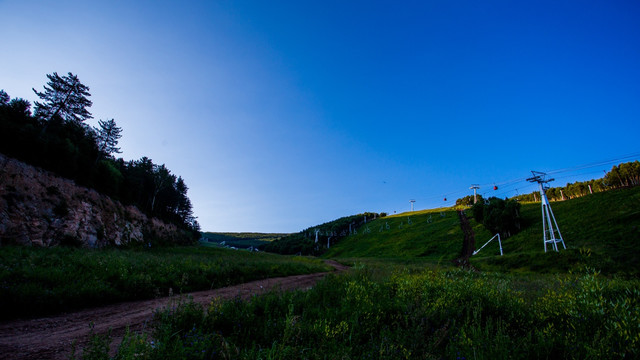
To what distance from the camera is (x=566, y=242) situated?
37375 mm

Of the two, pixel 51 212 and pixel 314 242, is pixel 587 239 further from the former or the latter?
pixel 314 242

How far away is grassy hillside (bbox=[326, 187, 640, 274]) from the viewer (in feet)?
82.3

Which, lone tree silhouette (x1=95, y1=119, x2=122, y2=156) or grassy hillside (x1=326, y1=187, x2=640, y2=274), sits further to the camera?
lone tree silhouette (x1=95, y1=119, x2=122, y2=156)

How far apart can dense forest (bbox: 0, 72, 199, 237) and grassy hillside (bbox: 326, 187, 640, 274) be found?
39928mm

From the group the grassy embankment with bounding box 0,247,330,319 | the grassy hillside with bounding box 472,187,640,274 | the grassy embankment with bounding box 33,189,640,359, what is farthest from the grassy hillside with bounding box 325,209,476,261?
the grassy embankment with bounding box 0,247,330,319

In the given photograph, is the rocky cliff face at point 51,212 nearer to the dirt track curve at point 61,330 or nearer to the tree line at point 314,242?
the dirt track curve at point 61,330

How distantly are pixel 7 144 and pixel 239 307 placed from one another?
31779 mm

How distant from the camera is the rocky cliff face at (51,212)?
729 inches

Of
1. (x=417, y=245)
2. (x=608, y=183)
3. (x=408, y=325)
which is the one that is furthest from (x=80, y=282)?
(x=608, y=183)

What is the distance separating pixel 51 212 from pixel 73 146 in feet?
34.5

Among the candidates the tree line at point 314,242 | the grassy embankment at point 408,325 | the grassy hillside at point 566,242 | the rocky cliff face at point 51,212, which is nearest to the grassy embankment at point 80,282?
the grassy embankment at point 408,325

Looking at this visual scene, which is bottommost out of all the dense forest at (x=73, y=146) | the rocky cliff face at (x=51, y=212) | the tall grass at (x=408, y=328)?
the tall grass at (x=408, y=328)

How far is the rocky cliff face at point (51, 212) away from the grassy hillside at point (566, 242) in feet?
109

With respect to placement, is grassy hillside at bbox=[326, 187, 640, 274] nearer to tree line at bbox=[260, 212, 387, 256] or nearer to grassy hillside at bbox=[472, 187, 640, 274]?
grassy hillside at bbox=[472, 187, 640, 274]
